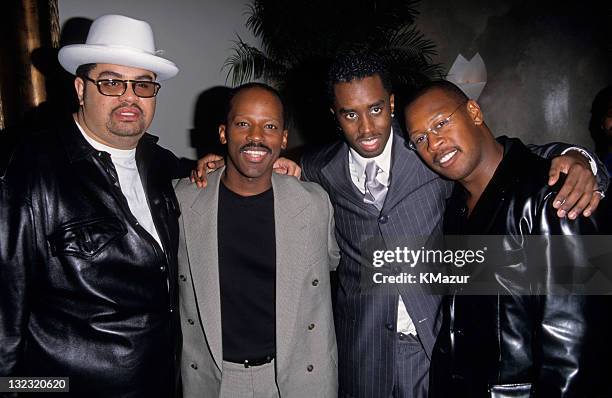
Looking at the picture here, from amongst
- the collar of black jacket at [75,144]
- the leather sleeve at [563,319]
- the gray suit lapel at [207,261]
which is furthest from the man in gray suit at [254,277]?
the leather sleeve at [563,319]

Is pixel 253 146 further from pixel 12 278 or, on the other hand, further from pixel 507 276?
pixel 507 276

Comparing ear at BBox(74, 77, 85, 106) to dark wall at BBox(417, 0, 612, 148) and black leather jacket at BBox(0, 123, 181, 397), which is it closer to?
black leather jacket at BBox(0, 123, 181, 397)

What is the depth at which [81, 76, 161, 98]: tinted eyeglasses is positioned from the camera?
214 centimetres

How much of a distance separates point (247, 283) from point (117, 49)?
142 centimetres

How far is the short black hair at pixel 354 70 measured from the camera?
2480mm

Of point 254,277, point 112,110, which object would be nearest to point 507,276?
point 254,277

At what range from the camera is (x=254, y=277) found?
8.04 ft

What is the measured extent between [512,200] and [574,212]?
0.84 ft

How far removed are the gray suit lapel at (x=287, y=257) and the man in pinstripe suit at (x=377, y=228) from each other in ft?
0.99

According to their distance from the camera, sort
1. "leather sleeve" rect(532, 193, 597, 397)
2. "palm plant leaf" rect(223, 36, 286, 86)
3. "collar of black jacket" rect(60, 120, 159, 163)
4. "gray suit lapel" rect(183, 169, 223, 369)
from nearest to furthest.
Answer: "leather sleeve" rect(532, 193, 597, 397) < "collar of black jacket" rect(60, 120, 159, 163) < "gray suit lapel" rect(183, 169, 223, 369) < "palm plant leaf" rect(223, 36, 286, 86)

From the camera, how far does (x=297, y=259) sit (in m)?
2.44

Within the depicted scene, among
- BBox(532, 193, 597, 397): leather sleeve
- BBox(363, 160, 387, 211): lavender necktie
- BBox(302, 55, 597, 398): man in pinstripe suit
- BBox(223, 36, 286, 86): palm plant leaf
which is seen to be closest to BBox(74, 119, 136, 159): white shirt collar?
BBox(302, 55, 597, 398): man in pinstripe suit

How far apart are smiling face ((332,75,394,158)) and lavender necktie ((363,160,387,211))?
0.09 m

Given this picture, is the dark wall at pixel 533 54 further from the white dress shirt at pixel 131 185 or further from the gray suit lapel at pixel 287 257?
the white dress shirt at pixel 131 185
